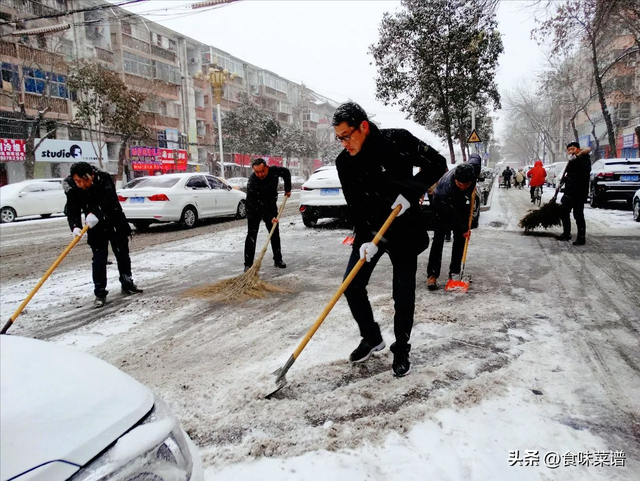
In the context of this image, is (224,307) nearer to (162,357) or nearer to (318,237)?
(162,357)

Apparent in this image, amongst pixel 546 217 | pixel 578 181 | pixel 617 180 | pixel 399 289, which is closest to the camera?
pixel 399 289

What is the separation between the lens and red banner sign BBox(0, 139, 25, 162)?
2080cm

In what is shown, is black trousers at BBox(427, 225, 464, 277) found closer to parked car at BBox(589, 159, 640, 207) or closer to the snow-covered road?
the snow-covered road

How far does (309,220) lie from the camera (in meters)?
9.98

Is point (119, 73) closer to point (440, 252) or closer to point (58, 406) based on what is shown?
point (440, 252)

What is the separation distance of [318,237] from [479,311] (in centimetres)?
500

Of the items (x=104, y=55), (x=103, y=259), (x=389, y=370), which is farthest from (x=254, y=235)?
(x=104, y=55)

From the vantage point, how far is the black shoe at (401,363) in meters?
2.69

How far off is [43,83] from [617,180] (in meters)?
28.0

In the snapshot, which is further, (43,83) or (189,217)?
(43,83)

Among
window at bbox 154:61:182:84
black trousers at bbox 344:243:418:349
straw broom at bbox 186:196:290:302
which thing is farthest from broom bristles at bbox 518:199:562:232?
→ window at bbox 154:61:182:84

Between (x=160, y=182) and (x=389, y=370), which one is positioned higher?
(x=160, y=182)

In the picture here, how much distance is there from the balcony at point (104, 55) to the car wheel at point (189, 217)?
2384cm

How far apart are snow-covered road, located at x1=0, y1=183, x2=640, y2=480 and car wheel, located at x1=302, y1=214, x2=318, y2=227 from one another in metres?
4.42
